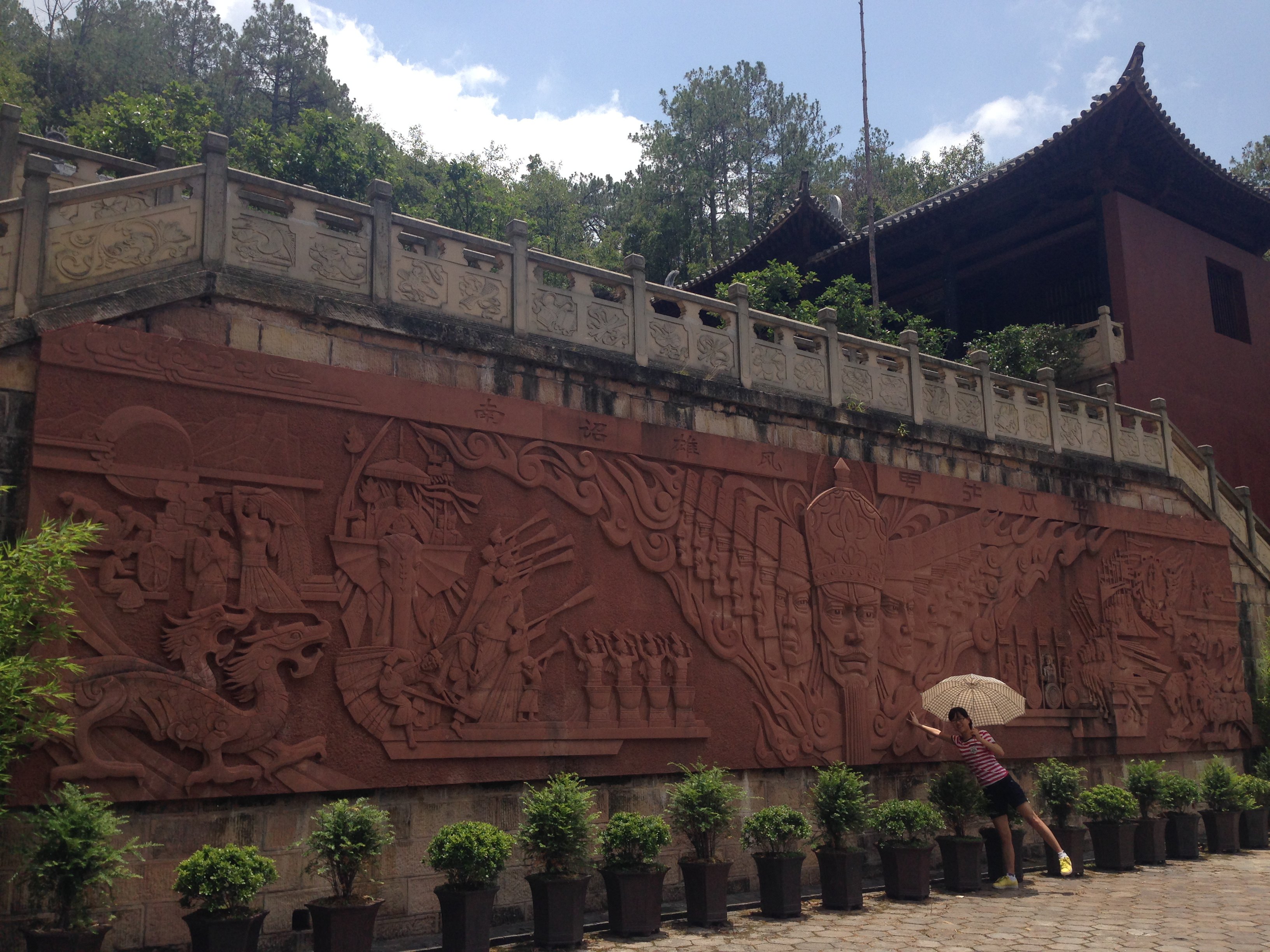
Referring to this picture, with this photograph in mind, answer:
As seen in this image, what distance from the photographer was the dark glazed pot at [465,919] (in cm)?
635

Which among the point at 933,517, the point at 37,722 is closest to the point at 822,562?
the point at 933,517

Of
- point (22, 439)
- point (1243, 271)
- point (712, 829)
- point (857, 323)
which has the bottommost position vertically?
point (712, 829)

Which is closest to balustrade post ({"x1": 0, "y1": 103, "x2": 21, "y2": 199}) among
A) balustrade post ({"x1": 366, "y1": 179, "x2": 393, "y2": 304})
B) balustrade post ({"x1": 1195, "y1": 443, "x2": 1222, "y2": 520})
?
balustrade post ({"x1": 366, "y1": 179, "x2": 393, "y2": 304})

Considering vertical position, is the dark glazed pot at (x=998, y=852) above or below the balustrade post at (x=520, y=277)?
below

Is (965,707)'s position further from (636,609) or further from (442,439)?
(442,439)

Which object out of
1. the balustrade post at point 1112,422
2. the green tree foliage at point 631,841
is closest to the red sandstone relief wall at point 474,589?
the green tree foliage at point 631,841

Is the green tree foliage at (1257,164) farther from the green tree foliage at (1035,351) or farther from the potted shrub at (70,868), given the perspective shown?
the potted shrub at (70,868)

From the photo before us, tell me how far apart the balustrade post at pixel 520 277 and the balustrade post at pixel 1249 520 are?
10.7 metres

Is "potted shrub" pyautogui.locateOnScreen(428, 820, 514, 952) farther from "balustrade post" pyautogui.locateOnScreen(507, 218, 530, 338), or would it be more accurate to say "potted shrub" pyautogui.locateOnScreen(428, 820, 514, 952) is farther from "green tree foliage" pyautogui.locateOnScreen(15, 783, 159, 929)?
"balustrade post" pyautogui.locateOnScreen(507, 218, 530, 338)

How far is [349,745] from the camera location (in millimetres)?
7055

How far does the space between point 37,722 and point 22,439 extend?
167cm

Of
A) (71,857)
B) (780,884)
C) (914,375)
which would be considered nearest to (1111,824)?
(780,884)

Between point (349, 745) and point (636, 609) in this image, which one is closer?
point (349, 745)

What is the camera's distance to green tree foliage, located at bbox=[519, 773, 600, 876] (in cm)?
687
